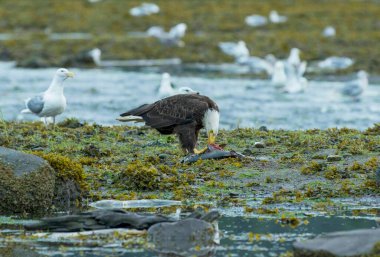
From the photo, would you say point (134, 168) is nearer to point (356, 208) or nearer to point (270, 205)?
point (270, 205)

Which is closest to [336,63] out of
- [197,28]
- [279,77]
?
[279,77]

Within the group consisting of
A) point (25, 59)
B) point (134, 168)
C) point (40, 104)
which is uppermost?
point (25, 59)

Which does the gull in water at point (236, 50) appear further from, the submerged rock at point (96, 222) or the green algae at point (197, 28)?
the submerged rock at point (96, 222)

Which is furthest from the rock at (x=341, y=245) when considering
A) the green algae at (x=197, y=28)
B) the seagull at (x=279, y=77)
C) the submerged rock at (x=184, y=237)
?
the green algae at (x=197, y=28)

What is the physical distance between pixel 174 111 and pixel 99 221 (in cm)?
356

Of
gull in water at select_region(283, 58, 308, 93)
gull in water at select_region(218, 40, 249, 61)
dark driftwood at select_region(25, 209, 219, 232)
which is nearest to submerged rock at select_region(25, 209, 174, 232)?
dark driftwood at select_region(25, 209, 219, 232)

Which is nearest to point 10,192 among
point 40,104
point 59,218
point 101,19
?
point 59,218

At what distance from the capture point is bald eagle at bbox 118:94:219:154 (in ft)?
41.2

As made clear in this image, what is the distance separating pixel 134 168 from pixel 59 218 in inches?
93.4

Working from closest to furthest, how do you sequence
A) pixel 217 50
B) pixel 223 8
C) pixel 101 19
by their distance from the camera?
pixel 217 50, pixel 101 19, pixel 223 8

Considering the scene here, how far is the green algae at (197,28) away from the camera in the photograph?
37.0 m

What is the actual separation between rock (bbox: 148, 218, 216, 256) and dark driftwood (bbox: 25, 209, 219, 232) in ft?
1.00

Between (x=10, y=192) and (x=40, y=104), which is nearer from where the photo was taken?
(x=10, y=192)

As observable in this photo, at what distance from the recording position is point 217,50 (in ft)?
125
